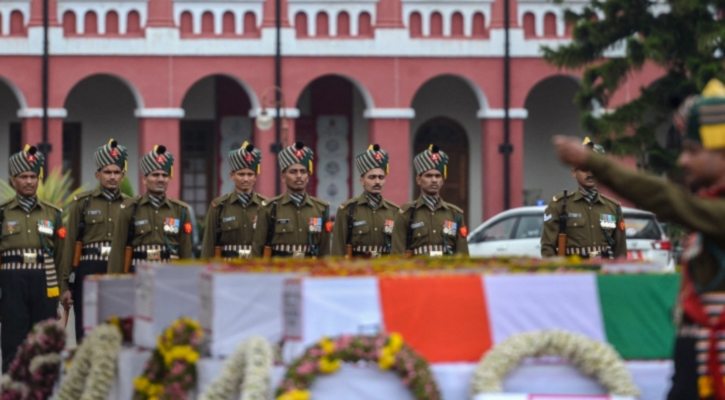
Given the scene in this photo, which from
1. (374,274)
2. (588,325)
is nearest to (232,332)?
(374,274)

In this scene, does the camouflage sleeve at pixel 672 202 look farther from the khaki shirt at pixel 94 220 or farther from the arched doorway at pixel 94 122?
the arched doorway at pixel 94 122

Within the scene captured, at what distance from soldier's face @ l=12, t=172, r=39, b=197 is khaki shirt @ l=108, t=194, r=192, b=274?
0.83 meters

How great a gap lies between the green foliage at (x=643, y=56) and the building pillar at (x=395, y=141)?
6621mm

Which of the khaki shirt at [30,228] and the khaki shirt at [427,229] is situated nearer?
the khaki shirt at [30,228]

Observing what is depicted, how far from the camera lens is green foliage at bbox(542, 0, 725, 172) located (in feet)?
90.0

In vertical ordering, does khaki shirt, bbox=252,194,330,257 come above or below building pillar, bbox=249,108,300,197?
below

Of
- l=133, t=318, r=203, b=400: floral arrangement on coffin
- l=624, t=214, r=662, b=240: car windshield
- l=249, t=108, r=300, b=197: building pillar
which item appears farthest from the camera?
l=249, t=108, r=300, b=197: building pillar

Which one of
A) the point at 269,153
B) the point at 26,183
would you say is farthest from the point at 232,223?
the point at 269,153

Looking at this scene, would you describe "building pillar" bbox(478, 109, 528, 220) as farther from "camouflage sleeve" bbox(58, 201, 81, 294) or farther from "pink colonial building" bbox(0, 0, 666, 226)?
"camouflage sleeve" bbox(58, 201, 81, 294)

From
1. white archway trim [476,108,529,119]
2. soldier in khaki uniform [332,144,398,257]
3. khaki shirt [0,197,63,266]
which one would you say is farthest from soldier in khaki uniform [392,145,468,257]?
white archway trim [476,108,529,119]

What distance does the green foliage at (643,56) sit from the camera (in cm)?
2742

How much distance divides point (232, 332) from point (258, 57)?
1080 inches

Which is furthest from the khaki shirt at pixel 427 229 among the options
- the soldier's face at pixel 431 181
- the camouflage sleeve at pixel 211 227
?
the camouflage sleeve at pixel 211 227

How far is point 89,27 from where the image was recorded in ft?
115
